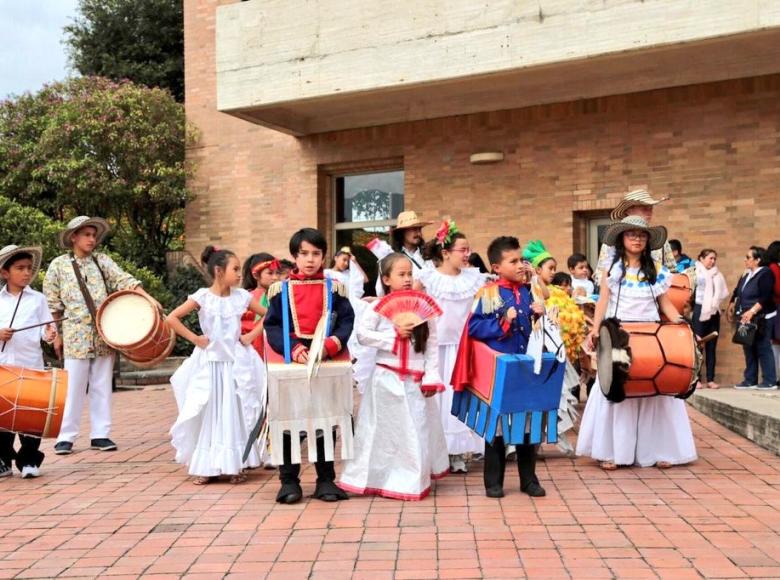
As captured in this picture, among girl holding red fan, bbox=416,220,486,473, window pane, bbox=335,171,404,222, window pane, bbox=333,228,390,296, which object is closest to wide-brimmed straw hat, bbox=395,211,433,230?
girl holding red fan, bbox=416,220,486,473

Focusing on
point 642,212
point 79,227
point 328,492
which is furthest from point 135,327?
point 642,212

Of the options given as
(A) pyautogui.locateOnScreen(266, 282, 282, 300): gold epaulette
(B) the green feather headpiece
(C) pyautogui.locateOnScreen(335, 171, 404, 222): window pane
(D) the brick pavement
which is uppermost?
(C) pyautogui.locateOnScreen(335, 171, 404, 222): window pane

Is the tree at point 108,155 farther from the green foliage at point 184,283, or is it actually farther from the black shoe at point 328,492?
the black shoe at point 328,492

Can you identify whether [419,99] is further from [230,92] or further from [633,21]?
[633,21]

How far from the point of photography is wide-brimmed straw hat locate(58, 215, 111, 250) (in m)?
8.13

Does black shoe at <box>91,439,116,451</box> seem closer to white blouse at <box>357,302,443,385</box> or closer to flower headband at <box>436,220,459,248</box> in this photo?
white blouse at <box>357,302,443,385</box>

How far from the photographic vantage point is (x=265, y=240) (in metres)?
16.7

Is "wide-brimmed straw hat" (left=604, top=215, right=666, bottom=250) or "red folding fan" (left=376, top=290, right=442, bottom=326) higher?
"wide-brimmed straw hat" (left=604, top=215, right=666, bottom=250)

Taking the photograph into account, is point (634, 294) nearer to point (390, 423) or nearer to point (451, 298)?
point (451, 298)

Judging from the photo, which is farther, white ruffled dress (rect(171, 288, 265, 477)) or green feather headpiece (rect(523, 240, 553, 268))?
green feather headpiece (rect(523, 240, 553, 268))

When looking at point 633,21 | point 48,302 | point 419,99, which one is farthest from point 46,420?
point 419,99

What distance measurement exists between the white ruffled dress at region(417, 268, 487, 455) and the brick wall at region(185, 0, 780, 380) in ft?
23.5

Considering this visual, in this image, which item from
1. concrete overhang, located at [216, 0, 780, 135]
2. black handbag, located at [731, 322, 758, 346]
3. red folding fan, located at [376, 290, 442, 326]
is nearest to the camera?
red folding fan, located at [376, 290, 442, 326]

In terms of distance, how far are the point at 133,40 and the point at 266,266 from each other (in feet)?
64.3
